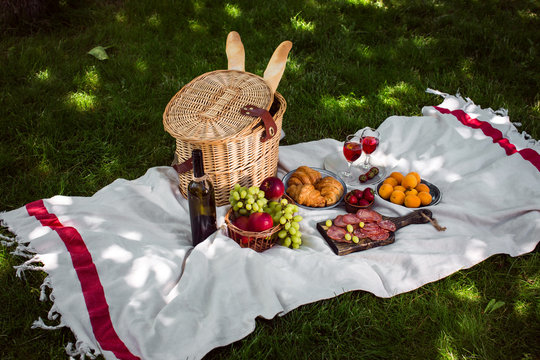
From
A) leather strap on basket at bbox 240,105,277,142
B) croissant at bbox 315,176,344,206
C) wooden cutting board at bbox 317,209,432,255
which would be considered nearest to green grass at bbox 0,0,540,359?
wooden cutting board at bbox 317,209,432,255

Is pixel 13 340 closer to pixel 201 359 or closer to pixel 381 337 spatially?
pixel 201 359

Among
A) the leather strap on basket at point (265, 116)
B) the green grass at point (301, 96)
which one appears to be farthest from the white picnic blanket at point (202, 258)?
the leather strap on basket at point (265, 116)

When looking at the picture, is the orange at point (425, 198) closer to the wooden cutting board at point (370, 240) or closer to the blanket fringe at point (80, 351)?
the wooden cutting board at point (370, 240)

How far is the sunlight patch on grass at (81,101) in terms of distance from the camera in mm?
4016

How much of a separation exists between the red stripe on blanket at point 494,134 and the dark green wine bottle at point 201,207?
2.33 metres

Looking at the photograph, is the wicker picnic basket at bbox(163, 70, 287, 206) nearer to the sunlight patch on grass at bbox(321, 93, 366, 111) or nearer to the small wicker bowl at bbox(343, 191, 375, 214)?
the small wicker bowl at bbox(343, 191, 375, 214)

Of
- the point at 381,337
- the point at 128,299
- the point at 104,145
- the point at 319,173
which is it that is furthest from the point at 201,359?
the point at 104,145

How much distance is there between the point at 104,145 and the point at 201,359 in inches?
85.2

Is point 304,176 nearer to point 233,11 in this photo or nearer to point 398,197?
point 398,197

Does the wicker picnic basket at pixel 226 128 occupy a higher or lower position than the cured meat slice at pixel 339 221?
higher

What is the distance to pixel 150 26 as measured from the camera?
5.14 meters

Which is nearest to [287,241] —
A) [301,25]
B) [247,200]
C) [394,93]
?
[247,200]

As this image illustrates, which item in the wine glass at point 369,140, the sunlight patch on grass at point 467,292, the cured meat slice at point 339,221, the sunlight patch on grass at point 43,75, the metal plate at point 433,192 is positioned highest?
the wine glass at point 369,140

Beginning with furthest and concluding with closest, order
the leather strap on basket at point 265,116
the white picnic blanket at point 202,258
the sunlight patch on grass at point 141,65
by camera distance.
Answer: the sunlight patch on grass at point 141,65 → the leather strap on basket at point 265,116 → the white picnic blanket at point 202,258
